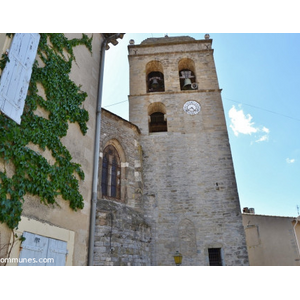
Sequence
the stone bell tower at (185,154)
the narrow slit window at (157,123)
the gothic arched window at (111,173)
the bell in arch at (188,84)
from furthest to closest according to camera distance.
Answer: the bell in arch at (188,84), the narrow slit window at (157,123), the stone bell tower at (185,154), the gothic arched window at (111,173)

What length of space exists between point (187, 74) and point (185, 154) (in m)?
4.82

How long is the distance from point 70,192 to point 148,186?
6765mm

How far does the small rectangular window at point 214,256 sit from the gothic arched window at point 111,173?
3884mm

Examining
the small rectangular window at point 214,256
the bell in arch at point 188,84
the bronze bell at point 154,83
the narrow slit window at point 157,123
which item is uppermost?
the bronze bell at point 154,83

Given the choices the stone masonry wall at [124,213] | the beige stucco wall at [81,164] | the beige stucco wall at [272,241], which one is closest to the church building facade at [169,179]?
the stone masonry wall at [124,213]

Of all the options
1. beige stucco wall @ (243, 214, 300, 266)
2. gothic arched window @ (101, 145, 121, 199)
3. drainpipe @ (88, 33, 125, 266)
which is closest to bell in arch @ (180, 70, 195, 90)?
gothic arched window @ (101, 145, 121, 199)

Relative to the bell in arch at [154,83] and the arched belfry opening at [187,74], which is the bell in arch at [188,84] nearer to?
the arched belfry opening at [187,74]

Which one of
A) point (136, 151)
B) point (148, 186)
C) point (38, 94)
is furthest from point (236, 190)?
point (38, 94)

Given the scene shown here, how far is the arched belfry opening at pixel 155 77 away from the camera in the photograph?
1466 cm

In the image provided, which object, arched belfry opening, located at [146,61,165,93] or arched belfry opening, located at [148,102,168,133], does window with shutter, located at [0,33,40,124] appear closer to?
arched belfry opening, located at [148,102,168,133]

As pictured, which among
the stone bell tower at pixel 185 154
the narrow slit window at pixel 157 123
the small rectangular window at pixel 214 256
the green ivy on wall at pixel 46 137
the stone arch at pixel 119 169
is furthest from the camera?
the narrow slit window at pixel 157 123

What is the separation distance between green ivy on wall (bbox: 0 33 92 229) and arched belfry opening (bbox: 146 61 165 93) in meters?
8.71

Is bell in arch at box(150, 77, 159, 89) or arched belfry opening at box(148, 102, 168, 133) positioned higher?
bell in arch at box(150, 77, 159, 89)

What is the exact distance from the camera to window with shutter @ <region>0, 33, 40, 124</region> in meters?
3.73
